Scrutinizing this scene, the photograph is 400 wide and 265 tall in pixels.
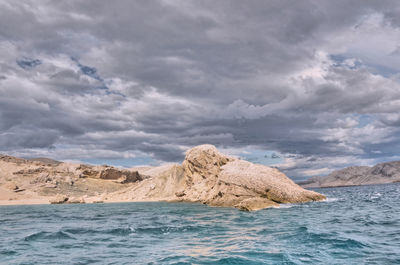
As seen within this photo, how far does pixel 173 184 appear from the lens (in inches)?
2702

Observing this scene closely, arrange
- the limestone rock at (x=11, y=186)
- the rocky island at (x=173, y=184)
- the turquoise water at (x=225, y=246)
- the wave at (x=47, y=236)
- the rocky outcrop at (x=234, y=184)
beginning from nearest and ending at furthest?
the turquoise water at (x=225, y=246) < the wave at (x=47, y=236) < the rocky outcrop at (x=234, y=184) < the rocky island at (x=173, y=184) < the limestone rock at (x=11, y=186)

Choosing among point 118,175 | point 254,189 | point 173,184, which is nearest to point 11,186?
point 118,175

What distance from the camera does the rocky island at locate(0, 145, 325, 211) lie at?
32625mm

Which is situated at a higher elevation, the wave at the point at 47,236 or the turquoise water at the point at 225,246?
the turquoise water at the point at 225,246

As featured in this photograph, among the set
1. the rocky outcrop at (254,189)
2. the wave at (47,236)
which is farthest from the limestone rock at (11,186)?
the wave at (47,236)

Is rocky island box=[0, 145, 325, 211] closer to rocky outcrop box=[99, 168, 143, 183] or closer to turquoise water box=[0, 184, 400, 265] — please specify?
rocky outcrop box=[99, 168, 143, 183]

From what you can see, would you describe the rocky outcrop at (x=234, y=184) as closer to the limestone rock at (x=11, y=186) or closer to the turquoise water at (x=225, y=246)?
the turquoise water at (x=225, y=246)

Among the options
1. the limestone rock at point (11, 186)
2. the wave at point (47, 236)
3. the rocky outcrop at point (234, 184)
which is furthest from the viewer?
the limestone rock at point (11, 186)

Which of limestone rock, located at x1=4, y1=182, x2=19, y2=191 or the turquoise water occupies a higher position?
limestone rock, located at x1=4, y1=182, x2=19, y2=191

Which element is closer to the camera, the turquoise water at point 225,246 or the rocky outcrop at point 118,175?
the turquoise water at point 225,246

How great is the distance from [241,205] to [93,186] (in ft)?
269

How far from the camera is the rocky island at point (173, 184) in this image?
107 ft

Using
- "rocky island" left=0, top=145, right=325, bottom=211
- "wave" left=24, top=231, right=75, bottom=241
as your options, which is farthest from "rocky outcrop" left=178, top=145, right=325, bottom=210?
"wave" left=24, top=231, right=75, bottom=241

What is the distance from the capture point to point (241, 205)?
26625 mm
